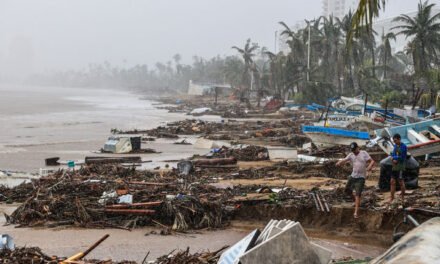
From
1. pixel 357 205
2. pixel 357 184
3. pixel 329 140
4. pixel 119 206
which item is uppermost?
pixel 357 184

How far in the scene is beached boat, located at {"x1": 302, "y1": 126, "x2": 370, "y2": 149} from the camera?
2108cm

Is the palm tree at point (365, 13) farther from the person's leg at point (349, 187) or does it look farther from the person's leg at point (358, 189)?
the person's leg at point (349, 187)

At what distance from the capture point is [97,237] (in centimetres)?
1046

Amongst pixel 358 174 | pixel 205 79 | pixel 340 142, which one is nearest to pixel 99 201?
pixel 358 174

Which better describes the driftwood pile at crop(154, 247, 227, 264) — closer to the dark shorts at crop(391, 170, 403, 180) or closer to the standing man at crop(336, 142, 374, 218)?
the standing man at crop(336, 142, 374, 218)

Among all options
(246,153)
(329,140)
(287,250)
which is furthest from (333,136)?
(287,250)

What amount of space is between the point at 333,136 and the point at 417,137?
4.93m

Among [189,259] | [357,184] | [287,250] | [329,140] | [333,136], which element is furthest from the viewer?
[329,140]

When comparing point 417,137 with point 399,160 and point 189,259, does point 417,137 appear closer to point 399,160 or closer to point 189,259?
point 399,160

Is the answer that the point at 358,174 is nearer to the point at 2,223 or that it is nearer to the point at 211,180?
the point at 211,180

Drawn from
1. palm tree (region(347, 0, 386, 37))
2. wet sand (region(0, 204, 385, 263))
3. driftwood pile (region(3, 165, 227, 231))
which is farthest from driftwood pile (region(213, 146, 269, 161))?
palm tree (region(347, 0, 386, 37))

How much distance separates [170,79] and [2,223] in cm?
17667

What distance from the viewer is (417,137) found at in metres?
16.9

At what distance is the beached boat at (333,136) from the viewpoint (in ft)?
69.2
